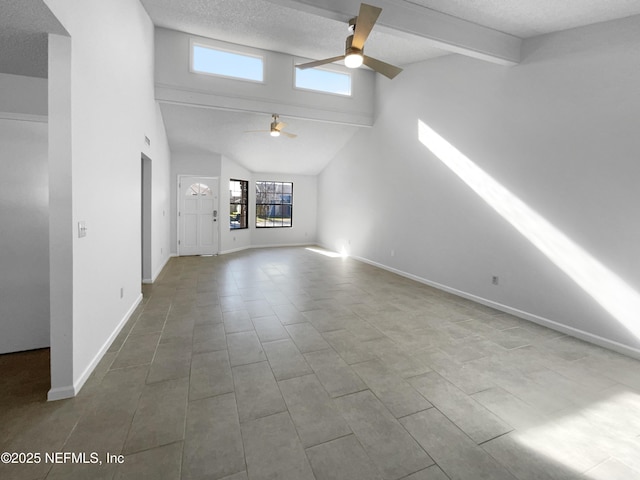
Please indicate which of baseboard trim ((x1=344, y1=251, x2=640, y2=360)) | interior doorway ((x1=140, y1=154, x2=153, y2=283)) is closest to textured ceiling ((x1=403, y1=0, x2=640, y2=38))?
baseboard trim ((x1=344, y1=251, x2=640, y2=360))

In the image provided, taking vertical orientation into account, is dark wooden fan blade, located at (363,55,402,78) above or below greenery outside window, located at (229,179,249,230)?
above

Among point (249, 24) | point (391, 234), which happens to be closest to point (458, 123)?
point (391, 234)

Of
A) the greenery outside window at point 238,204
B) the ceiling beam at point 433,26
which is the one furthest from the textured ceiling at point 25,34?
the greenery outside window at point 238,204

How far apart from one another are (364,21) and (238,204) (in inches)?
261

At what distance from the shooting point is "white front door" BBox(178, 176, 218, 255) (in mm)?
7438

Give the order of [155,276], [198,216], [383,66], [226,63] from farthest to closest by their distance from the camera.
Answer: [198,216], [226,63], [155,276], [383,66]

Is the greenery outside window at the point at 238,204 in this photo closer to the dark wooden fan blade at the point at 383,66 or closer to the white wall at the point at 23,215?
the white wall at the point at 23,215

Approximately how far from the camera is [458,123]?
4.59 meters

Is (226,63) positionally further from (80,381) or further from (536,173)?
(80,381)

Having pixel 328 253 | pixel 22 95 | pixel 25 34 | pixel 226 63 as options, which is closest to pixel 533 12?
pixel 25 34

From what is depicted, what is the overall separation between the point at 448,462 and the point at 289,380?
1158 millimetres

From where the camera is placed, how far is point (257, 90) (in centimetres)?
568

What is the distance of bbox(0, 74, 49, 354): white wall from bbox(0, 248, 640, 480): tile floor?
0.30 meters

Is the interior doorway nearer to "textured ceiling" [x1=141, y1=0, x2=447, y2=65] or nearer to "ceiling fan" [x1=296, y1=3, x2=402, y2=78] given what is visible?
"textured ceiling" [x1=141, y1=0, x2=447, y2=65]
